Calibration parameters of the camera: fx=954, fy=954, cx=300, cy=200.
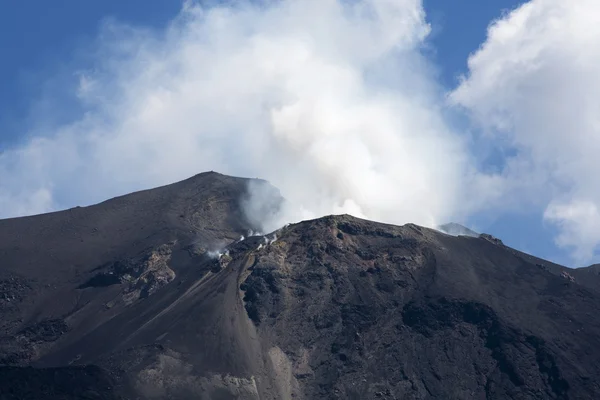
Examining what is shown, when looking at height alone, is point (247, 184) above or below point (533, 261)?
above

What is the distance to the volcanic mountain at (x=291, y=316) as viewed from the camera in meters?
111

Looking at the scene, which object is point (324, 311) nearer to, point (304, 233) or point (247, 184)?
point (304, 233)

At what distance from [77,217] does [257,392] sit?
68264mm

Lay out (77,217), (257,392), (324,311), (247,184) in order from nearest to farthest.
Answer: (257,392) → (324,311) → (77,217) → (247,184)

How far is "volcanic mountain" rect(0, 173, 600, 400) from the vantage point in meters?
111

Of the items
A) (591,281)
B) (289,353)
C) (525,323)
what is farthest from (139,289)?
(591,281)

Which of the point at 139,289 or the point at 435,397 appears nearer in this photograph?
the point at 435,397

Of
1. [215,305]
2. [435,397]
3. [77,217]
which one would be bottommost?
[435,397]

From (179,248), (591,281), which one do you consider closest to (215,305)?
(179,248)

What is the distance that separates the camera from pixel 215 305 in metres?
123

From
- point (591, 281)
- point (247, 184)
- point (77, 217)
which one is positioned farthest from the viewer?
point (247, 184)

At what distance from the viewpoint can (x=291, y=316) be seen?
126 meters

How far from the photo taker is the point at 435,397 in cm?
11038

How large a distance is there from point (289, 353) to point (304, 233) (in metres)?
27.7
